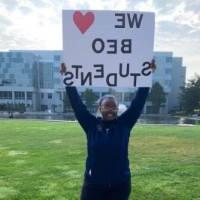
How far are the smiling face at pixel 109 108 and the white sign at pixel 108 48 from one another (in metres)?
0.49

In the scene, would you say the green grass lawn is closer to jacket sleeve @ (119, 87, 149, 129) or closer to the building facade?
jacket sleeve @ (119, 87, 149, 129)

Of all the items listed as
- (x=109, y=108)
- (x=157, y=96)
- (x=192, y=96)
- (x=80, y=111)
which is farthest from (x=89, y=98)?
(x=109, y=108)

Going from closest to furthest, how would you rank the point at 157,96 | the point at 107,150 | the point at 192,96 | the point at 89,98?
the point at 107,150 < the point at 192,96 < the point at 89,98 < the point at 157,96

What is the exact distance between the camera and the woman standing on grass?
3549 millimetres

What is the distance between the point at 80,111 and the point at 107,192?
31.8 inches

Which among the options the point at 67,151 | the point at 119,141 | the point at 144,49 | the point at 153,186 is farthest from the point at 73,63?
the point at 67,151

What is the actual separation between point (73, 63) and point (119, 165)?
119 cm

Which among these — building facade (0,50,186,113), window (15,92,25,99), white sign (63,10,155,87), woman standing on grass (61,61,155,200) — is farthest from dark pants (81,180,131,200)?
window (15,92,25,99)

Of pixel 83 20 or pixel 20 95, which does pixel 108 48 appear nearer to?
pixel 83 20

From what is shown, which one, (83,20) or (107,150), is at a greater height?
(83,20)

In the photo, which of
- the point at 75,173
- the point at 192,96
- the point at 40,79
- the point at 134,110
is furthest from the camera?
the point at 40,79

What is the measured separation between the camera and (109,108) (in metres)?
3.62

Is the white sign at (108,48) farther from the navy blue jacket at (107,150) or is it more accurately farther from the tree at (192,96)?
the tree at (192,96)

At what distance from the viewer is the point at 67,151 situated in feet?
40.7
